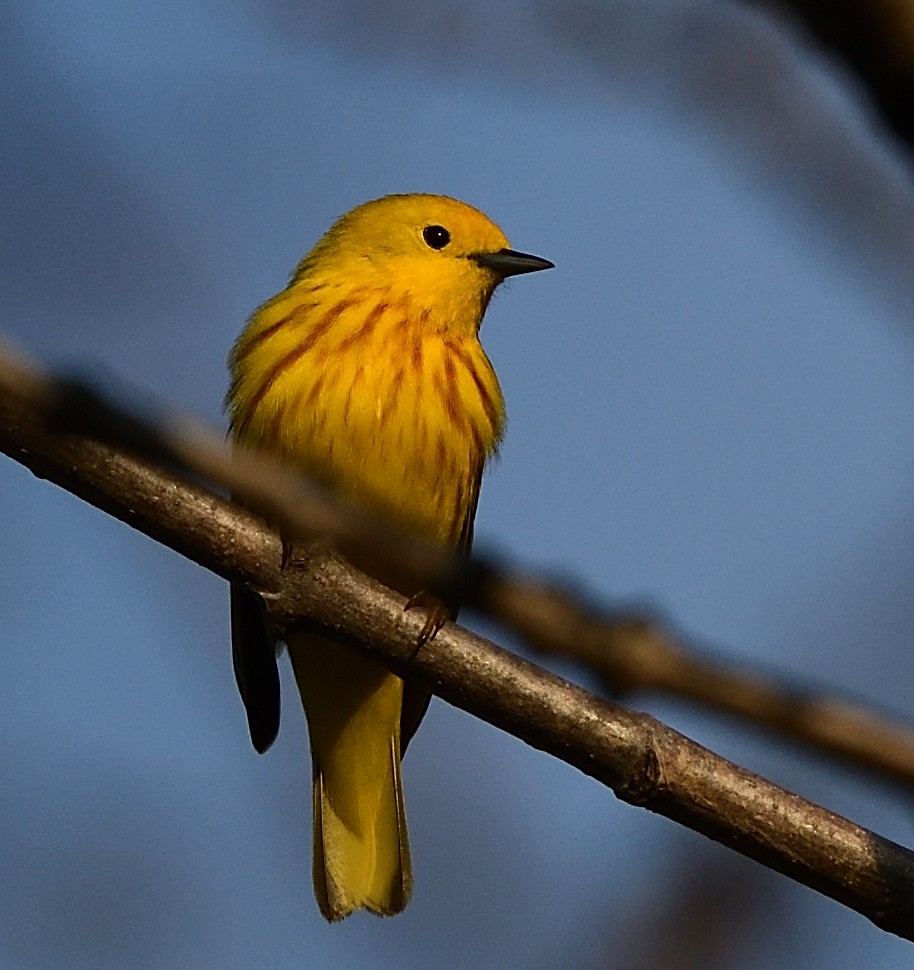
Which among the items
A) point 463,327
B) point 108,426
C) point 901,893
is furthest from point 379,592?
point 463,327

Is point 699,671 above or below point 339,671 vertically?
above

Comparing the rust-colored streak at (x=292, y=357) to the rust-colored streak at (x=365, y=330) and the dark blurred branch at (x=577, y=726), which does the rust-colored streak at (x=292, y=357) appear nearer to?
the rust-colored streak at (x=365, y=330)

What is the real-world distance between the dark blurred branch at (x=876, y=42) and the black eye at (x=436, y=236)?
5.37 meters

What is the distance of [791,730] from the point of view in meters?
0.73

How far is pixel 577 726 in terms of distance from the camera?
8.57ft

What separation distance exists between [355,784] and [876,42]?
4753 millimetres

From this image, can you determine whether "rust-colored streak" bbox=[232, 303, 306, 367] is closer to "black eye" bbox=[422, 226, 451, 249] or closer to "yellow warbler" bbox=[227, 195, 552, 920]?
"yellow warbler" bbox=[227, 195, 552, 920]

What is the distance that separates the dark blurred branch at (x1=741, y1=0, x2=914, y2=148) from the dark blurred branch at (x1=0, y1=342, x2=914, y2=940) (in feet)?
6.11

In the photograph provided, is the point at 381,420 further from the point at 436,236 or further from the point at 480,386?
the point at 436,236

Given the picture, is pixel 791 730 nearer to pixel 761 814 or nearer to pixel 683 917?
pixel 761 814

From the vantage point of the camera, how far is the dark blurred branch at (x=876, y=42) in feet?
2.27

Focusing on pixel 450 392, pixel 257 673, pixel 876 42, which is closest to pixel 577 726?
pixel 876 42

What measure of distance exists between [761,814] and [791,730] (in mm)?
1964

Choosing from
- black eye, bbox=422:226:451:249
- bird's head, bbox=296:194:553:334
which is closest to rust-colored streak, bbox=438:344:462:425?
bird's head, bbox=296:194:553:334
